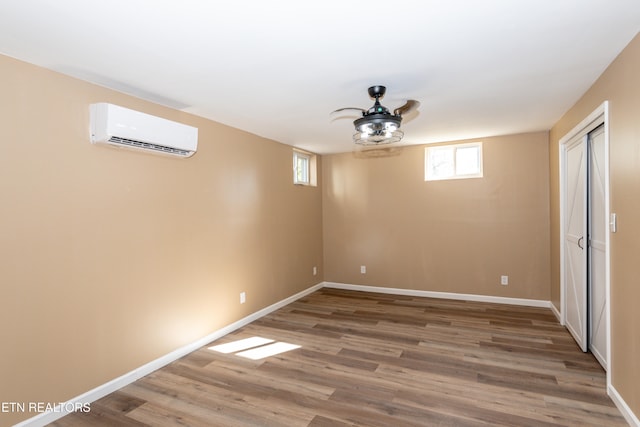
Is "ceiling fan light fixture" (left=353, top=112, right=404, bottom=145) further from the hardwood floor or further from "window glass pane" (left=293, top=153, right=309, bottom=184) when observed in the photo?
"window glass pane" (left=293, top=153, right=309, bottom=184)

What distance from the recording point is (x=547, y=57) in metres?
2.22

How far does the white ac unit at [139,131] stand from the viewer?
2438mm

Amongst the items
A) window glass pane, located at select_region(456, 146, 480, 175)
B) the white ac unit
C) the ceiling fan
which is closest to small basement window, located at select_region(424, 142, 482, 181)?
window glass pane, located at select_region(456, 146, 480, 175)

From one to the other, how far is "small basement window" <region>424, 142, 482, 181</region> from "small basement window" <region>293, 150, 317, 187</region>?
6.06 ft

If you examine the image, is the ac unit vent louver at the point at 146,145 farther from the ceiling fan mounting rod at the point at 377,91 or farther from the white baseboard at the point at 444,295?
the white baseboard at the point at 444,295

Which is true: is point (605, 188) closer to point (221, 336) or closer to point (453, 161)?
point (453, 161)

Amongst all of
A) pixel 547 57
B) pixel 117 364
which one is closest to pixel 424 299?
pixel 547 57

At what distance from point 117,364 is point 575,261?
4312 mm

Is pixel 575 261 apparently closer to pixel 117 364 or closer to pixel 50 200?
pixel 117 364

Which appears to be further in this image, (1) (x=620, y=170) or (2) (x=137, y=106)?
(2) (x=137, y=106)

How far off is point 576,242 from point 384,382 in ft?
7.88

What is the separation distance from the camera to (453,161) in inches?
199

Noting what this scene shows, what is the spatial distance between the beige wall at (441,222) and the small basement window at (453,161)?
92 mm

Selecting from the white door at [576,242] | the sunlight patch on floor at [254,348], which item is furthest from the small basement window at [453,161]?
the sunlight patch on floor at [254,348]
